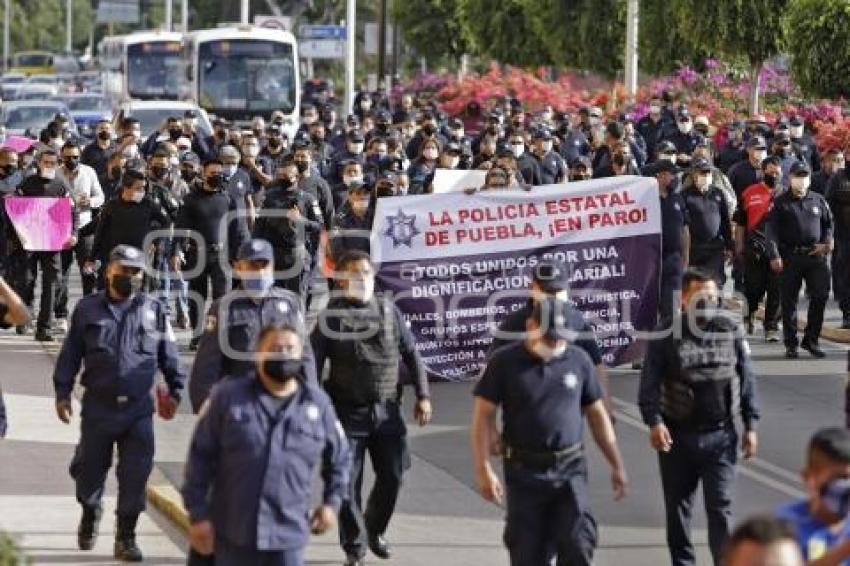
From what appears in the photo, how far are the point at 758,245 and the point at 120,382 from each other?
10.6 m

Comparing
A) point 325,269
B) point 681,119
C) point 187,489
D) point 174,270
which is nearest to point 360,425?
point 187,489

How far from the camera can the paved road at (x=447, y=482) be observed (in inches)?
517

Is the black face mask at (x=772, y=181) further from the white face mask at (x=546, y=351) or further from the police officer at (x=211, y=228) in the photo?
the white face mask at (x=546, y=351)

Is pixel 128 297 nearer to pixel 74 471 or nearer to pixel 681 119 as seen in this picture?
pixel 74 471

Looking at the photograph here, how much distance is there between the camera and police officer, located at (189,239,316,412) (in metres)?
12.1

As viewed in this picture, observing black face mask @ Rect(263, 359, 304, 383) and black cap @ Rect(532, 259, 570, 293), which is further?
black cap @ Rect(532, 259, 570, 293)

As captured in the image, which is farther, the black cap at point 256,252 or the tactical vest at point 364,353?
the tactical vest at point 364,353

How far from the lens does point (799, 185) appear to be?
69.0 feet

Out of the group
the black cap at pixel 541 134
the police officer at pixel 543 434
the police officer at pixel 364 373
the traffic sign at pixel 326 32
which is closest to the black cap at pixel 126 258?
the police officer at pixel 364 373

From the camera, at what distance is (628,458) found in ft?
53.4

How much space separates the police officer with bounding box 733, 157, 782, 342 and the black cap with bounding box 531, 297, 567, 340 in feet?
36.5

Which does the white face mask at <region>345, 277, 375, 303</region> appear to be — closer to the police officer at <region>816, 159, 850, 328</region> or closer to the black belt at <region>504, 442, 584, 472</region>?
the black belt at <region>504, 442, 584, 472</region>

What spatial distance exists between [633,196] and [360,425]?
7.09 m

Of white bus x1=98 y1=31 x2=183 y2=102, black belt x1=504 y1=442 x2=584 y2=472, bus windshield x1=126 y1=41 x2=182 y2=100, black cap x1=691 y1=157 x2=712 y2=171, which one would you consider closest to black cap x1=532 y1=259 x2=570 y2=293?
black belt x1=504 y1=442 x2=584 y2=472
